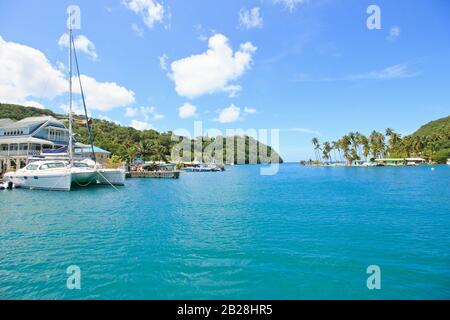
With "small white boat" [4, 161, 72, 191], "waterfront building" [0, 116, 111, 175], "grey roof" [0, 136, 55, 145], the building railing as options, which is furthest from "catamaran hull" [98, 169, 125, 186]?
"grey roof" [0, 136, 55, 145]

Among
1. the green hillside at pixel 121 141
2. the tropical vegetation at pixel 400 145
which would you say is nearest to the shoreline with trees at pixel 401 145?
the tropical vegetation at pixel 400 145

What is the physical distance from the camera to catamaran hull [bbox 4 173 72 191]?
28297 mm

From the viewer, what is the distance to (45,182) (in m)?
29.2

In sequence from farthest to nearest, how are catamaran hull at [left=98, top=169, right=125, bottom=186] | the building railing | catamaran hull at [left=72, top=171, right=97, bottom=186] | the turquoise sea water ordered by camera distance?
the building railing, catamaran hull at [left=98, top=169, right=125, bottom=186], catamaran hull at [left=72, top=171, right=97, bottom=186], the turquoise sea water

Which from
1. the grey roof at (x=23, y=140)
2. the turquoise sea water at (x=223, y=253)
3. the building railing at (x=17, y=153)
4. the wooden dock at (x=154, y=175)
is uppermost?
the grey roof at (x=23, y=140)

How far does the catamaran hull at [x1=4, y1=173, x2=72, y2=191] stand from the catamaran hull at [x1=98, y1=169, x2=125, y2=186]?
444cm

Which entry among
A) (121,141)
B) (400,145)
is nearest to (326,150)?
(400,145)

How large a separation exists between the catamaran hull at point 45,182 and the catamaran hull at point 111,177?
4444 mm

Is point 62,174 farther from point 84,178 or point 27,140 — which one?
point 27,140

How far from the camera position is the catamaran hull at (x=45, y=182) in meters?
28.3

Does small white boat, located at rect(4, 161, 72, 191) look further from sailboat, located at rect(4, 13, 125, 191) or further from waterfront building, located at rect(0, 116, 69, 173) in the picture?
waterfront building, located at rect(0, 116, 69, 173)

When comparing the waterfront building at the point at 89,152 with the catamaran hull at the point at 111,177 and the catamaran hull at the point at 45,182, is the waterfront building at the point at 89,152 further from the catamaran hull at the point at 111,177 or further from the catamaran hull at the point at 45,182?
the catamaran hull at the point at 111,177
